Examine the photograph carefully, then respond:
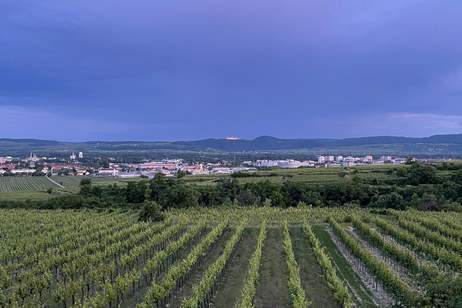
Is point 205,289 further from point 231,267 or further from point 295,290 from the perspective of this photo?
point 231,267

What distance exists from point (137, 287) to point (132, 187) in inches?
1849

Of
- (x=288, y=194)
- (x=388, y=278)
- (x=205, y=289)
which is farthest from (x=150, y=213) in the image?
(x=388, y=278)

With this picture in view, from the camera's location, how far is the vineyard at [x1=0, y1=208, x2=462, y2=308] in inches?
778

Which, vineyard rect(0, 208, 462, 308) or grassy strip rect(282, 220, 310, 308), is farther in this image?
vineyard rect(0, 208, 462, 308)

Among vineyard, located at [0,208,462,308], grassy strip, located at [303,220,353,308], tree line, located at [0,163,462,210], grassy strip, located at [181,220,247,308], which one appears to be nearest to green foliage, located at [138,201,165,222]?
vineyard, located at [0,208,462,308]

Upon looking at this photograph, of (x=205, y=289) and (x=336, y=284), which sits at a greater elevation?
(x=336, y=284)

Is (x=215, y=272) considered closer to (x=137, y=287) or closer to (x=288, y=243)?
(x=137, y=287)

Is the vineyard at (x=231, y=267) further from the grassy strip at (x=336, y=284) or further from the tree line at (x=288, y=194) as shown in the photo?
the tree line at (x=288, y=194)

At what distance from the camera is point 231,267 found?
2667cm

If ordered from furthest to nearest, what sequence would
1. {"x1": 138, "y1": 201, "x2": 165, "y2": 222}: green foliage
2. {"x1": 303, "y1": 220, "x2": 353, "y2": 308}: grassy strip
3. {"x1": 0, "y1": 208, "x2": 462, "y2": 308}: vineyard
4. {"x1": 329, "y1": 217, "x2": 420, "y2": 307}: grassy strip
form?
1. {"x1": 138, "y1": 201, "x2": 165, "y2": 222}: green foliage
2. {"x1": 0, "y1": 208, "x2": 462, "y2": 308}: vineyard
3. {"x1": 303, "y1": 220, "x2": 353, "y2": 308}: grassy strip
4. {"x1": 329, "y1": 217, "x2": 420, "y2": 307}: grassy strip

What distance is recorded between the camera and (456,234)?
32188mm

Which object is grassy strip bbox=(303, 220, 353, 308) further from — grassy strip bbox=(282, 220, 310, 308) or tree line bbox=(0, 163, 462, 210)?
tree line bbox=(0, 163, 462, 210)

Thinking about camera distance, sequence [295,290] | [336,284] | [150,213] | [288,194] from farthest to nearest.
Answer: [288,194] → [150,213] → [336,284] → [295,290]

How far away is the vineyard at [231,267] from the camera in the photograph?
19.8 metres
